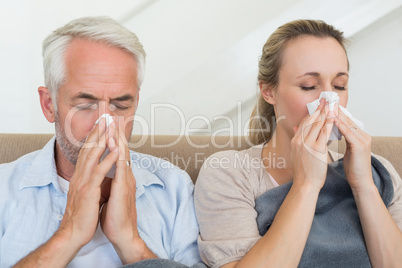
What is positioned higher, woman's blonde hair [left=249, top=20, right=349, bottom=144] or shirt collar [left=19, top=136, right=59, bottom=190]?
woman's blonde hair [left=249, top=20, right=349, bottom=144]

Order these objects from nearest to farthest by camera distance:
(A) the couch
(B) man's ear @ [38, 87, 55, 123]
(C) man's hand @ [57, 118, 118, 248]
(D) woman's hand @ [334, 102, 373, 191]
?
(C) man's hand @ [57, 118, 118, 248] < (D) woman's hand @ [334, 102, 373, 191] < (B) man's ear @ [38, 87, 55, 123] < (A) the couch

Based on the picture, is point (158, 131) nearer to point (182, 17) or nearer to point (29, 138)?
point (182, 17)

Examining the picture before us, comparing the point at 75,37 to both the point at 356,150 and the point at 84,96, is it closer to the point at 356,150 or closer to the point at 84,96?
the point at 84,96

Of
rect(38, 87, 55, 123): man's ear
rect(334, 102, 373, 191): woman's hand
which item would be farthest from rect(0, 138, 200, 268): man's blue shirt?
rect(334, 102, 373, 191): woman's hand

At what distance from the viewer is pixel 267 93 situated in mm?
1596

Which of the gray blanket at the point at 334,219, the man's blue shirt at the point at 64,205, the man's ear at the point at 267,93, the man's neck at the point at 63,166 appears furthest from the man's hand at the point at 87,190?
the man's ear at the point at 267,93

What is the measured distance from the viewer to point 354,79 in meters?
2.55

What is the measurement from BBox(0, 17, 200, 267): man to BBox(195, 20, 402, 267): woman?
0.15 m

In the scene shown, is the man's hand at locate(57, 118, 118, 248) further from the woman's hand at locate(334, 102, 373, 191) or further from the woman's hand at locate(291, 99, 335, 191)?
the woman's hand at locate(334, 102, 373, 191)

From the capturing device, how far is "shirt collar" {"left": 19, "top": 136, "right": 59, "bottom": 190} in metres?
1.38

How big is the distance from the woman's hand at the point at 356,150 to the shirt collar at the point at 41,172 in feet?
2.90

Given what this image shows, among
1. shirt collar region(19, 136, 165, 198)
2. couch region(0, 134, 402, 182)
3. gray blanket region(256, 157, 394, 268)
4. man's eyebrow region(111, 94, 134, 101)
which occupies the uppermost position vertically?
man's eyebrow region(111, 94, 134, 101)

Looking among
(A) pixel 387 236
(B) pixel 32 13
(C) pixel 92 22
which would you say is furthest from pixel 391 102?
(B) pixel 32 13

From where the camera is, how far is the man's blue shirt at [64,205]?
1.30 m
